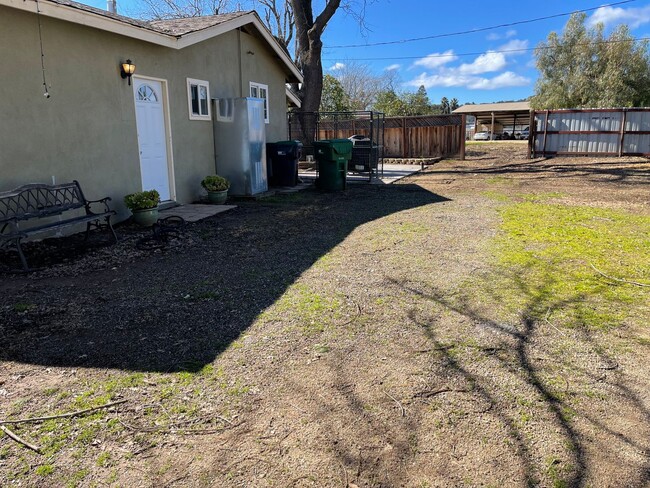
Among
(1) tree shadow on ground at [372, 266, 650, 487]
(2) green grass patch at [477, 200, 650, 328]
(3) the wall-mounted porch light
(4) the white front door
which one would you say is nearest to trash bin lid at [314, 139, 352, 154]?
(4) the white front door

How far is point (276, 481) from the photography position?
6.91 feet

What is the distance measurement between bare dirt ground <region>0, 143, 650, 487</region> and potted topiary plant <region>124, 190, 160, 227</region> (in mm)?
2006

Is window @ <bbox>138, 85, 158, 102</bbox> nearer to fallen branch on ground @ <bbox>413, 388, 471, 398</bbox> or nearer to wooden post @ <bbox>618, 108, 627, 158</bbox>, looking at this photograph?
fallen branch on ground @ <bbox>413, 388, 471, 398</bbox>

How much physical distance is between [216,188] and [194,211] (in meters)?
1.11

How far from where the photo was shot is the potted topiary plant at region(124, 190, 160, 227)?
299 inches

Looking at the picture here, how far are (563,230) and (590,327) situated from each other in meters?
3.88

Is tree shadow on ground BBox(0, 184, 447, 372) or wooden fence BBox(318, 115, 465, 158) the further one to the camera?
wooden fence BBox(318, 115, 465, 158)

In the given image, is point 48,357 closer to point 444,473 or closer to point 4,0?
point 444,473

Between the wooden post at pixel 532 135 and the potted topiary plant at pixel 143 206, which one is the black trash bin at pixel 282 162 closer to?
the potted topiary plant at pixel 143 206

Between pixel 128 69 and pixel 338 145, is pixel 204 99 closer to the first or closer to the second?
pixel 128 69

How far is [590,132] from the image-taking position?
1912 cm

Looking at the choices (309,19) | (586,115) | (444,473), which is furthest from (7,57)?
(586,115)

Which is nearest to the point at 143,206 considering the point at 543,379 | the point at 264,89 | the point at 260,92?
the point at 543,379

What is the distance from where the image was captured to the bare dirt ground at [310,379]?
7.22 ft
